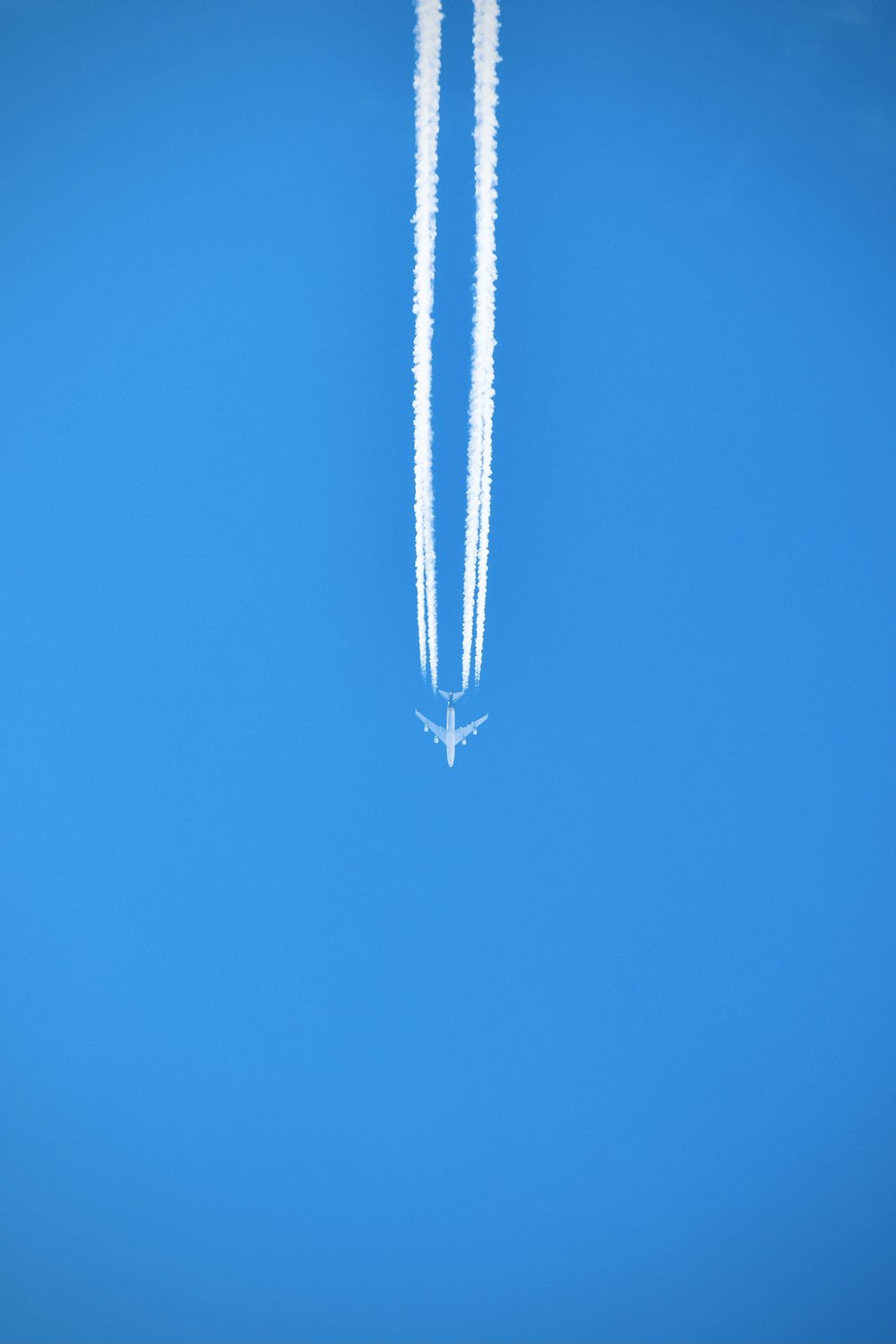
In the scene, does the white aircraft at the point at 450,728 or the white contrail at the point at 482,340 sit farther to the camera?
the white aircraft at the point at 450,728

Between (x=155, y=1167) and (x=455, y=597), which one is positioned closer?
(x=455, y=597)

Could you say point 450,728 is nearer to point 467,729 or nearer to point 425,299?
point 467,729

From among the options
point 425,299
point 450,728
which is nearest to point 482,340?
point 425,299

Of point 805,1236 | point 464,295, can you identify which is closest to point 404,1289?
point 805,1236

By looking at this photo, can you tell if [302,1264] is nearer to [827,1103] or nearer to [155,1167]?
[155,1167]

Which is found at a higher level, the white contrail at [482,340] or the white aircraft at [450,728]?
the white contrail at [482,340]
